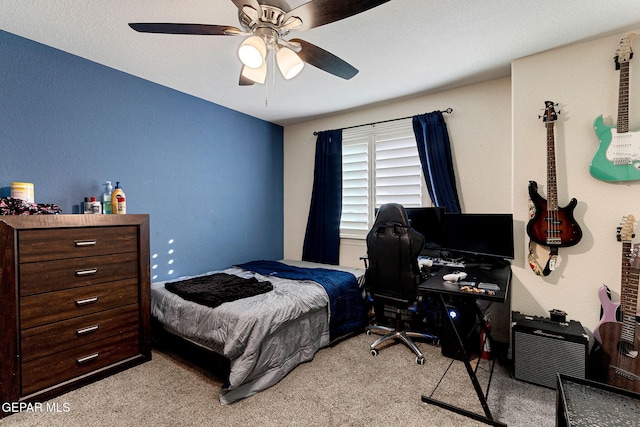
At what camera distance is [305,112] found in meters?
4.01

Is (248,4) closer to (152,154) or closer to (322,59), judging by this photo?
(322,59)

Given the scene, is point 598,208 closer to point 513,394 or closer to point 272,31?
point 513,394

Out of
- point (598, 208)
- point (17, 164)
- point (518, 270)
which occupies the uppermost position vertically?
point (17, 164)

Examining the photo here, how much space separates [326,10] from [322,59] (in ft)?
1.41

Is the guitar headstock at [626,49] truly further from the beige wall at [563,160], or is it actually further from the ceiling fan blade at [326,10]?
the ceiling fan blade at [326,10]

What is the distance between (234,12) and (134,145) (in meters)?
1.73

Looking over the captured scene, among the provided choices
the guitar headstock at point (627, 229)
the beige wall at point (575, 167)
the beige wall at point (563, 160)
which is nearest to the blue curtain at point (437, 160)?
the beige wall at point (563, 160)

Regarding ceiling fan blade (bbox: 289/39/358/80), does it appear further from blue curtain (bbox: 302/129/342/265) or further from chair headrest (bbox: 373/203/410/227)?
blue curtain (bbox: 302/129/342/265)

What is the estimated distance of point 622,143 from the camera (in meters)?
2.12

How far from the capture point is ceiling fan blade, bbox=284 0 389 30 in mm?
1369

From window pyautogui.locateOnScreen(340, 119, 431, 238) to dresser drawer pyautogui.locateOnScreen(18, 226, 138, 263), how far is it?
2.49 m

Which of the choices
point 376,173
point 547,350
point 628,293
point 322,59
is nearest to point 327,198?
point 376,173

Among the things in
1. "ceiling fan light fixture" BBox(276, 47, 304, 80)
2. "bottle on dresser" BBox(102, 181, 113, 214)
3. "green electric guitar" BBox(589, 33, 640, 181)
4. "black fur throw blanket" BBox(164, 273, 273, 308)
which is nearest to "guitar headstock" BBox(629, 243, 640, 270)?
"green electric guitar" BBox(589, 33, 640, 181)

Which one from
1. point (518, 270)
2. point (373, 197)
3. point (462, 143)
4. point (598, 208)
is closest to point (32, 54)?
point (373, 197)
